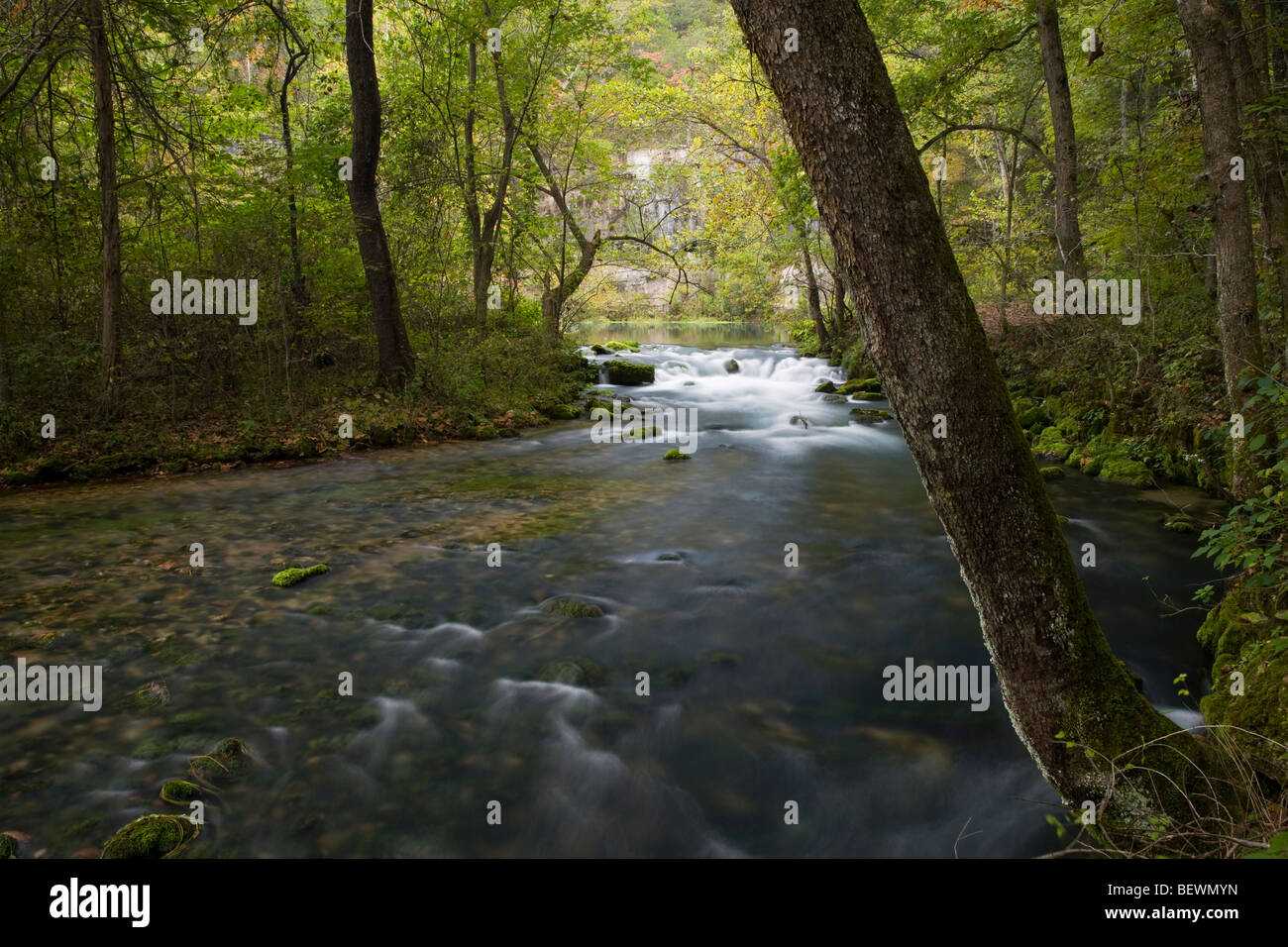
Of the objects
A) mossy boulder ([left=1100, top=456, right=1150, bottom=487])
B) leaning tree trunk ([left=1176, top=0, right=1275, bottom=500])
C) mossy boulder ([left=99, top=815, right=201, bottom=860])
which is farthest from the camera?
mossy boulder ([left=1100, top=456, right=1150, bottom=487])

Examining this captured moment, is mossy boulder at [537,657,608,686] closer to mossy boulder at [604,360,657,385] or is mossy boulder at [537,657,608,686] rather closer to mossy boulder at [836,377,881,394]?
mossy boulder at [836,377,881,394]

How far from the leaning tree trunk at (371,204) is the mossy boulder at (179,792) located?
32.8 ft

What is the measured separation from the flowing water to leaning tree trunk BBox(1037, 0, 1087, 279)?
4.48 metres

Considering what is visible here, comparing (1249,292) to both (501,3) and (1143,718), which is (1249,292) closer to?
(1143,718)

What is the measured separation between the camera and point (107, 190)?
9.21 metres

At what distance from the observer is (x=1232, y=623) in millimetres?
4484

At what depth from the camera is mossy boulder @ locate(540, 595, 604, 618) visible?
5.83m

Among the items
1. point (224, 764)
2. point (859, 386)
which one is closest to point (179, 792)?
point (224, 764)

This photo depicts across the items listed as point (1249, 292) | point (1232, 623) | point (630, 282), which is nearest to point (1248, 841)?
point (1232, 623)

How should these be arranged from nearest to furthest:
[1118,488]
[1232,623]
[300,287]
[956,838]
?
[956,838] < [1232,623] < [1118,488] < [300,287]

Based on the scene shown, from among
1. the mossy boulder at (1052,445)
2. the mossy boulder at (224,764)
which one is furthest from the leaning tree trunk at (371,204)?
the mossy boulder at (1052,445)

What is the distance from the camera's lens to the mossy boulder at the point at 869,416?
14.5 metres

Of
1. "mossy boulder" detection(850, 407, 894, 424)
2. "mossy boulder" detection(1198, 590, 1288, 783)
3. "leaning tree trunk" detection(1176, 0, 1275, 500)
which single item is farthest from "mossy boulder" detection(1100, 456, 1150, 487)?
"mossy boulder" detection(850, 407, 894, 424)
